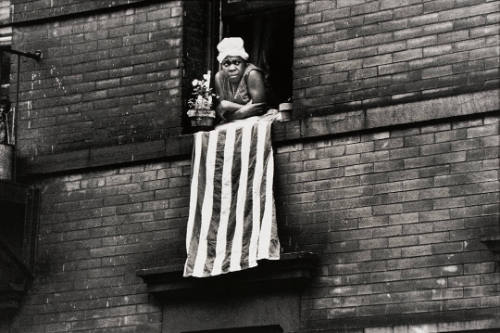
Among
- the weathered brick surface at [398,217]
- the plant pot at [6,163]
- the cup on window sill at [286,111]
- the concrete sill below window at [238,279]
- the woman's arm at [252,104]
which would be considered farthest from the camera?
the plant pot at [6,163]

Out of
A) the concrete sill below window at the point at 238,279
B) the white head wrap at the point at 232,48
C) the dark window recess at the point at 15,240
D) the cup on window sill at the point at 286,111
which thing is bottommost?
the concrete sill below window at the point at 238,279

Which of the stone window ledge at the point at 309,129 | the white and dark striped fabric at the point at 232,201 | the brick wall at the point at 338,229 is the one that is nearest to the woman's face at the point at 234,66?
the white and dark striped fabric at the point at 232,201

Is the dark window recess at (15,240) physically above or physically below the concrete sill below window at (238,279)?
above

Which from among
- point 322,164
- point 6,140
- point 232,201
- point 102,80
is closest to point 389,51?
point 322,164

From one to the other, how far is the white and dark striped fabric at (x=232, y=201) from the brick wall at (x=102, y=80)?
944mm

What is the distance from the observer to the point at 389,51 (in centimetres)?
1819

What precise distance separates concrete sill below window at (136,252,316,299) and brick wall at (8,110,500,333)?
0.74 ft

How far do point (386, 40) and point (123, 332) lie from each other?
465cm

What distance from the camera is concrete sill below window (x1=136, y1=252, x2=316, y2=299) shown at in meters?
17.9

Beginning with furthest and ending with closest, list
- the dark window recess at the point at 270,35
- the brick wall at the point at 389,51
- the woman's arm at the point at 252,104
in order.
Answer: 1. the dark window recess at the point at 270,35
2. the woman's arm at the point at 252,104
3. the brick wall at the point at 389,51

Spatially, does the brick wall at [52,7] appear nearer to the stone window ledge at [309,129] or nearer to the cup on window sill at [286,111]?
the stone window ledge at [309,129]

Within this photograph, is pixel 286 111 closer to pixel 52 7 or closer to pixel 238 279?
pixel 238 279

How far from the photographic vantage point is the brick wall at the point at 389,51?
17.7m

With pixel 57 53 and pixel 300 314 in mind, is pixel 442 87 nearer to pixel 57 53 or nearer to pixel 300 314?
pixel 300 314
